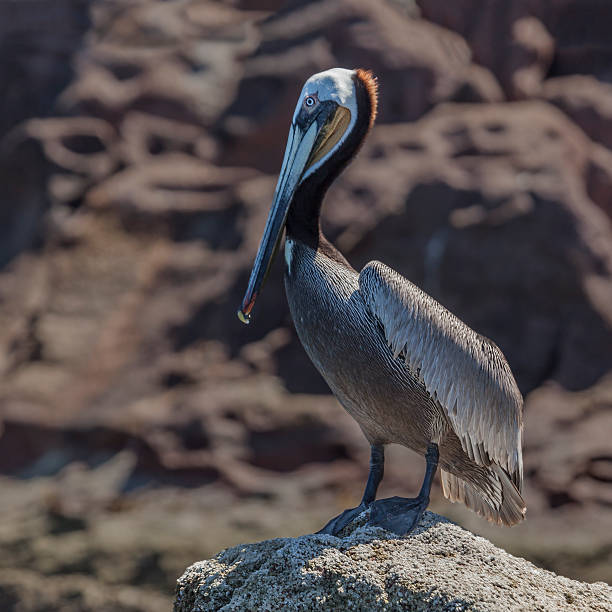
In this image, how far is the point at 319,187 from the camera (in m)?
3.78

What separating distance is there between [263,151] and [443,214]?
8.42ft

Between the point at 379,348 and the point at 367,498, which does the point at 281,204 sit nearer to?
the point at 379,348

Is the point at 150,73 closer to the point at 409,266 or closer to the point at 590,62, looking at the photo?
the point at 409,266

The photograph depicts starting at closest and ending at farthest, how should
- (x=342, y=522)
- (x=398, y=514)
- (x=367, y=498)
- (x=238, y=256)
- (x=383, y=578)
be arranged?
(x=383, y=578), (x=398, y=514), (x=342, y=522), (x=367, y=498), (x=238, y=256)

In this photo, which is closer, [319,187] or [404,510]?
[404,510]

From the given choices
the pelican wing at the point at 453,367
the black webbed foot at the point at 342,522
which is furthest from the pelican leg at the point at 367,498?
the pelican wing at the point at 453,367

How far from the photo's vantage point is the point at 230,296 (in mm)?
10008

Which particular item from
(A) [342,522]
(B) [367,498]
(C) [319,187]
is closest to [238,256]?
(C) [319,187]

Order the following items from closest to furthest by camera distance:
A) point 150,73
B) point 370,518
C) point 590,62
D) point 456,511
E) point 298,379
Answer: point 370,518
point 456,511
point 298,379
point 590,62
point 150,73

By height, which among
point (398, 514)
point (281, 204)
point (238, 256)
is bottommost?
point (238, 256)

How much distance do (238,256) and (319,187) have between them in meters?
6.38

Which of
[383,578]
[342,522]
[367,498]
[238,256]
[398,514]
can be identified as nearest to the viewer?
[383,578]

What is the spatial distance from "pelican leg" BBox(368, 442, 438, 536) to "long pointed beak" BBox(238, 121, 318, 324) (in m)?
0.94

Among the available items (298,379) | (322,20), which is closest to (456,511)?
(298,379)
